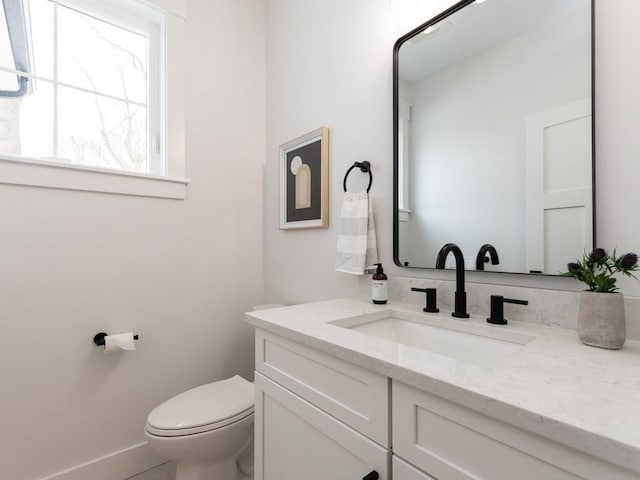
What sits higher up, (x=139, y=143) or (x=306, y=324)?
(x=139, y=143)

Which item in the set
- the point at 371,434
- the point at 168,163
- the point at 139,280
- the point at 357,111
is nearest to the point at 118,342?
the point at 139,280

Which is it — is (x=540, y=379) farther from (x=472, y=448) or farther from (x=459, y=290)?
(x=459, y=290)

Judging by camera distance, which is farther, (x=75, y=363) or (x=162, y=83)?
(x=162, y=83)

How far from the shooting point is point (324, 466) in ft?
2.64

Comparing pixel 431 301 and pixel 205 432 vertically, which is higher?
pixel 431 301

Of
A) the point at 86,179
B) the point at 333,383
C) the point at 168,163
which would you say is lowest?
the point at 333,383

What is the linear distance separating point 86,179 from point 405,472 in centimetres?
162

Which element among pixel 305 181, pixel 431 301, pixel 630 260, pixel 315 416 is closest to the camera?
pixel 630 260

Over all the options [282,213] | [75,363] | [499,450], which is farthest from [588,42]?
[75,363]

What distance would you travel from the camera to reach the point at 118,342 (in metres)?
1.42

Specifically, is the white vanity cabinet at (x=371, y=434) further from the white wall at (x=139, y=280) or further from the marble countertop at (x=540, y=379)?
the white wall at (x=139, y=280)

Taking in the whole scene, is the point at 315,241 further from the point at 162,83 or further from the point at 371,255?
the point at 162,83

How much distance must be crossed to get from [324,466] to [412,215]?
2.79ft

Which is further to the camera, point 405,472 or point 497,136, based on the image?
point 497,136
